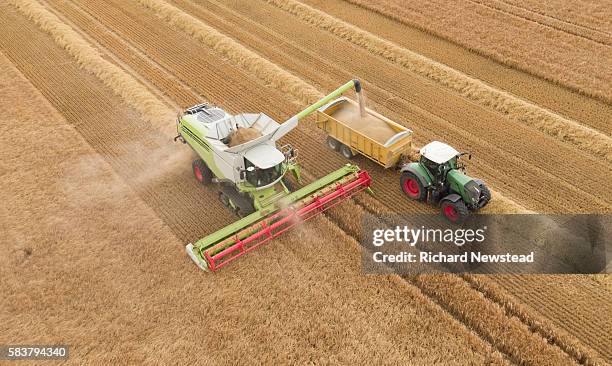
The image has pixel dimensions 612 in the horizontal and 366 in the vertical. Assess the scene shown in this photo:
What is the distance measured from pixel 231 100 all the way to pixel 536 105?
10.5m

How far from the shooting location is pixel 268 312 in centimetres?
1148

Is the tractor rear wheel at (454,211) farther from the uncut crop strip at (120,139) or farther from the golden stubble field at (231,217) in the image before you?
the uncut crop strip at (120,139)

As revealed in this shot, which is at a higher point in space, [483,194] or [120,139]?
[483,194]

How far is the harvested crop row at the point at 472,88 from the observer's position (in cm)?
1611

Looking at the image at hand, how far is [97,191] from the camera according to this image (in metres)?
Result: 14.8

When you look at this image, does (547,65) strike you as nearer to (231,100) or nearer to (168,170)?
(231,100)

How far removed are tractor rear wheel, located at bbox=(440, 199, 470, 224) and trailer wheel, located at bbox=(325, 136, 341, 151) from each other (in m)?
3.94

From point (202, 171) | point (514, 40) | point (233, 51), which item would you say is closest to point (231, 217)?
point (202, 171)

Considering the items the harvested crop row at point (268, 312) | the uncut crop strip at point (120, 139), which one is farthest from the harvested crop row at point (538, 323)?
the uncut crop strip at point (120, 139)

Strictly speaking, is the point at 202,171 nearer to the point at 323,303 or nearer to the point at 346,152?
the point at 346,152

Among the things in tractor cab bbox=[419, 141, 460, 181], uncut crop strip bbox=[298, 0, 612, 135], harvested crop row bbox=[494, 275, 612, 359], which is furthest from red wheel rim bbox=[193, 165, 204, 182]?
uncut crop strip bbox=[298, 0, 612, 135]

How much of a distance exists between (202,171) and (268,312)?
15.8ft

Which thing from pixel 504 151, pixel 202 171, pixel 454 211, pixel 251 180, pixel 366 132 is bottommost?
pixel 504 151

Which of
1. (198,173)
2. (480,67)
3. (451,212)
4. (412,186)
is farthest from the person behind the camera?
(480,67)
